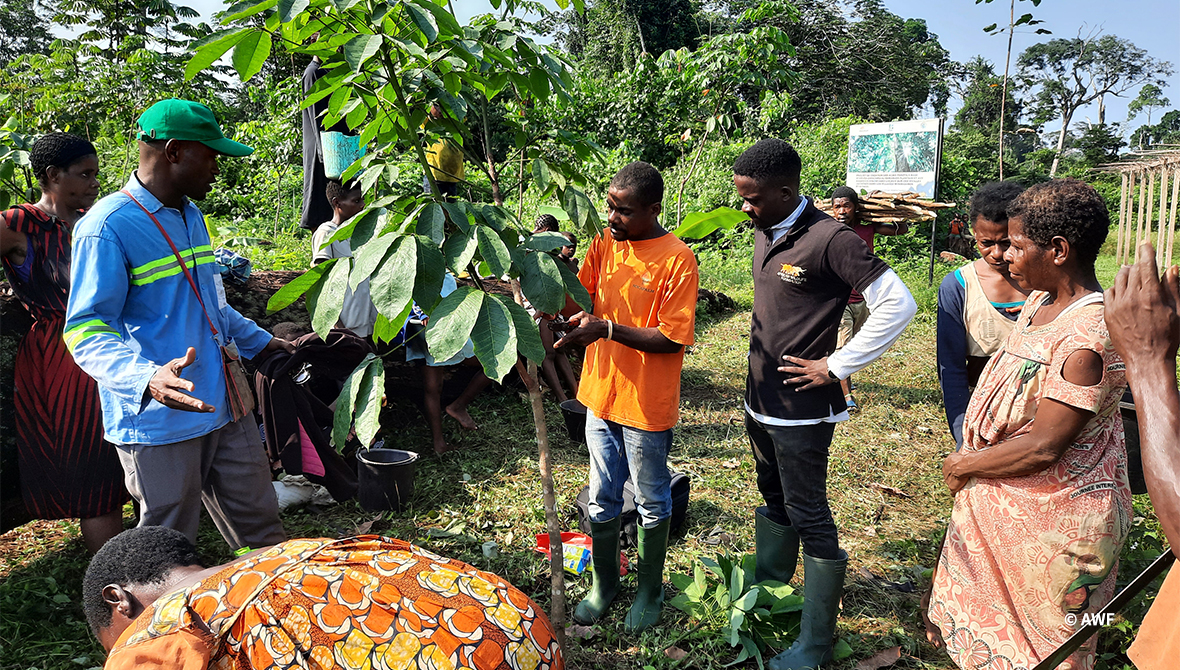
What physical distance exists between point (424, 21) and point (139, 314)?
1322 millimetres

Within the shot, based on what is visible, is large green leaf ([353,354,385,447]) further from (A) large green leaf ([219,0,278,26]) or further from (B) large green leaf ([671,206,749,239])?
(B) large green leaf ([671,206,749,239])

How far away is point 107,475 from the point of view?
2.64 meters

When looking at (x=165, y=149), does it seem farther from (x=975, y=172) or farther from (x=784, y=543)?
(x=975, y=172)

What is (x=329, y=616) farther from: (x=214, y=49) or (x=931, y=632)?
(x=931, y=632)

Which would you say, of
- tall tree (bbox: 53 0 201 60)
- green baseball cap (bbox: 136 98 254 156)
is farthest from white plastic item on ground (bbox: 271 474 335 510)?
tall tree (bbox: 53 0 201 60)

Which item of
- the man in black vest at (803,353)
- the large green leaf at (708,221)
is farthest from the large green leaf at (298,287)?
the man in black vest at (803,353)

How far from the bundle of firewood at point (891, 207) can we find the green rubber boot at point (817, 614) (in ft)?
12.6

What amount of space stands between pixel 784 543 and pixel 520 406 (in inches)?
109

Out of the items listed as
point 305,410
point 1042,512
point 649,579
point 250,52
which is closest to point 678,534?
point 649,579

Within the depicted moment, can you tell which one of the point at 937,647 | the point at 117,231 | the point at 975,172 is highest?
the point at 975,172

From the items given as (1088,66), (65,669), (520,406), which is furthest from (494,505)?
(1088,66)

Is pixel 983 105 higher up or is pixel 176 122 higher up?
pixel 983 105

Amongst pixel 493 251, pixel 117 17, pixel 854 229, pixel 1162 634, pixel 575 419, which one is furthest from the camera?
pixel 117 17

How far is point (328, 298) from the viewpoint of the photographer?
150cm
